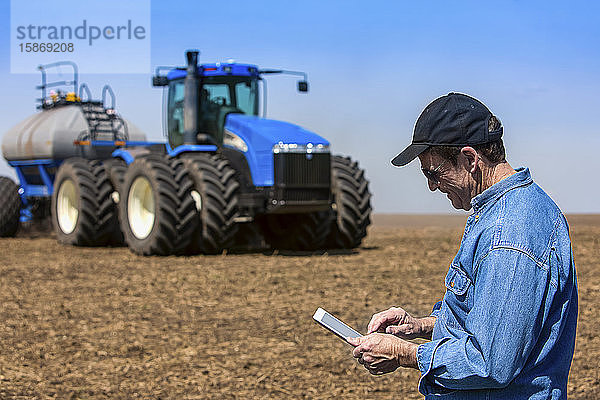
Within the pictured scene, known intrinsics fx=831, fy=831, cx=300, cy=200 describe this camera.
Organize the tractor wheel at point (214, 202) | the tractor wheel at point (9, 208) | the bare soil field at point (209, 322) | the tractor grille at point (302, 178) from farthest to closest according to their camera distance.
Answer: the tractor wheel at point (9, 208) → the tractor grille at point (302, 178) → the tractor wheel at point (214, 202) → the bare soil field at point (209, 322)

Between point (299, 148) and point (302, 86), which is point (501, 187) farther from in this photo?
point (302, 86)

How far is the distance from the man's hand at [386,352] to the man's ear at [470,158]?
20.3 inches

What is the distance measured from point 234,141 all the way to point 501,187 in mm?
11307

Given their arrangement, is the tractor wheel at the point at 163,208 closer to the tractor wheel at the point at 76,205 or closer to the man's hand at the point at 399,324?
the tractor wheel at the point at 76,205

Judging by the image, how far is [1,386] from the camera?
5.61 meters

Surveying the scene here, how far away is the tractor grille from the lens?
12.6 metres

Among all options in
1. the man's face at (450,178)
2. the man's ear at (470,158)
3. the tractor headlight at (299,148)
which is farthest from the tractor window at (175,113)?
the man's ear at (470,158)

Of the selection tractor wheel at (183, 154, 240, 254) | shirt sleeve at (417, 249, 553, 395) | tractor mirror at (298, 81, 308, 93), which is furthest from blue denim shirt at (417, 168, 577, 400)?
tractor mirror at (298, 81, 308, 93)

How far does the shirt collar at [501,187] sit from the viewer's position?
88.2 inches

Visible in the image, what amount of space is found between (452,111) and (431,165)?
0.56 ft

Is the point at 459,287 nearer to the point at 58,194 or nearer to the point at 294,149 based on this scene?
the point at 294,149

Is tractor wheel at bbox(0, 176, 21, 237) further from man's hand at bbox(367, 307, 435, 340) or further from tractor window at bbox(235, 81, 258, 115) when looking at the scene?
man's hand at bbox(367, 307, 435, 340)

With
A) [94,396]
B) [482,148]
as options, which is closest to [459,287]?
[482,148]

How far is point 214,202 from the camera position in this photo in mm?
12266
